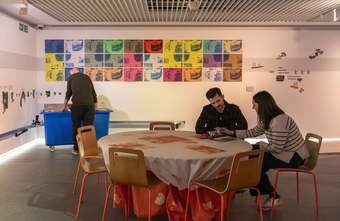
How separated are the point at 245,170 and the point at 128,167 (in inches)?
37.2

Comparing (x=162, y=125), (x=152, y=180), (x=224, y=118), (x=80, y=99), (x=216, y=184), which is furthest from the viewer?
(x=80, y=99)

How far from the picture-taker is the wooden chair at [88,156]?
3.65 m

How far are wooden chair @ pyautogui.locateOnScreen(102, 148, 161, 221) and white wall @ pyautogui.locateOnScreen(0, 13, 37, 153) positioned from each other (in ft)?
12.3

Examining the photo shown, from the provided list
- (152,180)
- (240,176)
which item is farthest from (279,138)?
(152,180)

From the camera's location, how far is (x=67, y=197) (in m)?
4.14

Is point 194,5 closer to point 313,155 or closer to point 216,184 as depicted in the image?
point 313,155

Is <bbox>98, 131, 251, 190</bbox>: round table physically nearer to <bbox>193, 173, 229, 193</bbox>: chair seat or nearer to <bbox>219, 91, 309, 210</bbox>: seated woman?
<bbox>193, 173, 229, 193</bbox>: chair seat

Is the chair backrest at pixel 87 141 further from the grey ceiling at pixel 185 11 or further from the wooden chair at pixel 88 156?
the grey ceiling at pixel 185 11

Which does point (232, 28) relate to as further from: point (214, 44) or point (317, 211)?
point (317, 211)

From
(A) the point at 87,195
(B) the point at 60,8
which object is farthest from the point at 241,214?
(B) the point at 60,8

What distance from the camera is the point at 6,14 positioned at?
20.3ft

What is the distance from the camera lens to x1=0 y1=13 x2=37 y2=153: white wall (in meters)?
6.13

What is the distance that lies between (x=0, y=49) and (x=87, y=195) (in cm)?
320

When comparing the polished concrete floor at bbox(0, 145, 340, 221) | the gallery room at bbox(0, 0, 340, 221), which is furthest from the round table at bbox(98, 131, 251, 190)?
the polished concrete floor at bbox(0, 145, 340, 221)
